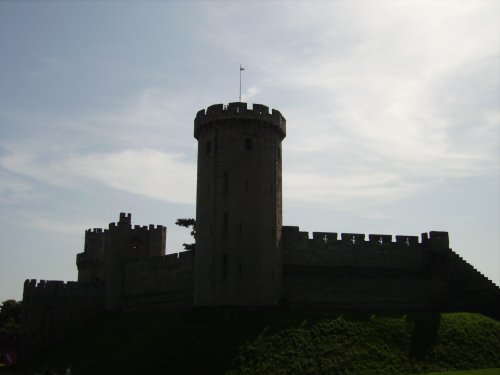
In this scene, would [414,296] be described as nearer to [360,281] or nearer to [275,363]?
[360,281]

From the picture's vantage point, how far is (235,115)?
4222 cm

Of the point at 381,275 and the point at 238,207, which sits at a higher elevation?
the point at 238,207

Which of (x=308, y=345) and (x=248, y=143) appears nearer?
(x=308, y=345)

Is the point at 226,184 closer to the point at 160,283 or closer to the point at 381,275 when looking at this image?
the point at 381,275

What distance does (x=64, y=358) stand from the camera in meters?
48.8

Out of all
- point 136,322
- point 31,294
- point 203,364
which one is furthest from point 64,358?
point 203,364

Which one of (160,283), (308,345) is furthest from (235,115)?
(160,283)

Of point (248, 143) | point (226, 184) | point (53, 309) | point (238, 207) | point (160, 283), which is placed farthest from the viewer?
point (53, 309)

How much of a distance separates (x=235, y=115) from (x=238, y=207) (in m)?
6.55

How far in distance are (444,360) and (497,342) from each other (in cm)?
505

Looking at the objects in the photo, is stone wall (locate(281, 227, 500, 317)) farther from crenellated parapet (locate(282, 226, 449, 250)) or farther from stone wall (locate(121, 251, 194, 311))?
stone wall (locate(121, 251, 194, 311))

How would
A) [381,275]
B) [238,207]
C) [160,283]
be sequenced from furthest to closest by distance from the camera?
[160,283] → [381,275] → [238,207]

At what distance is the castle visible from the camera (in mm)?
40375

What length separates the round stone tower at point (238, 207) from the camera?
40.0 meters
